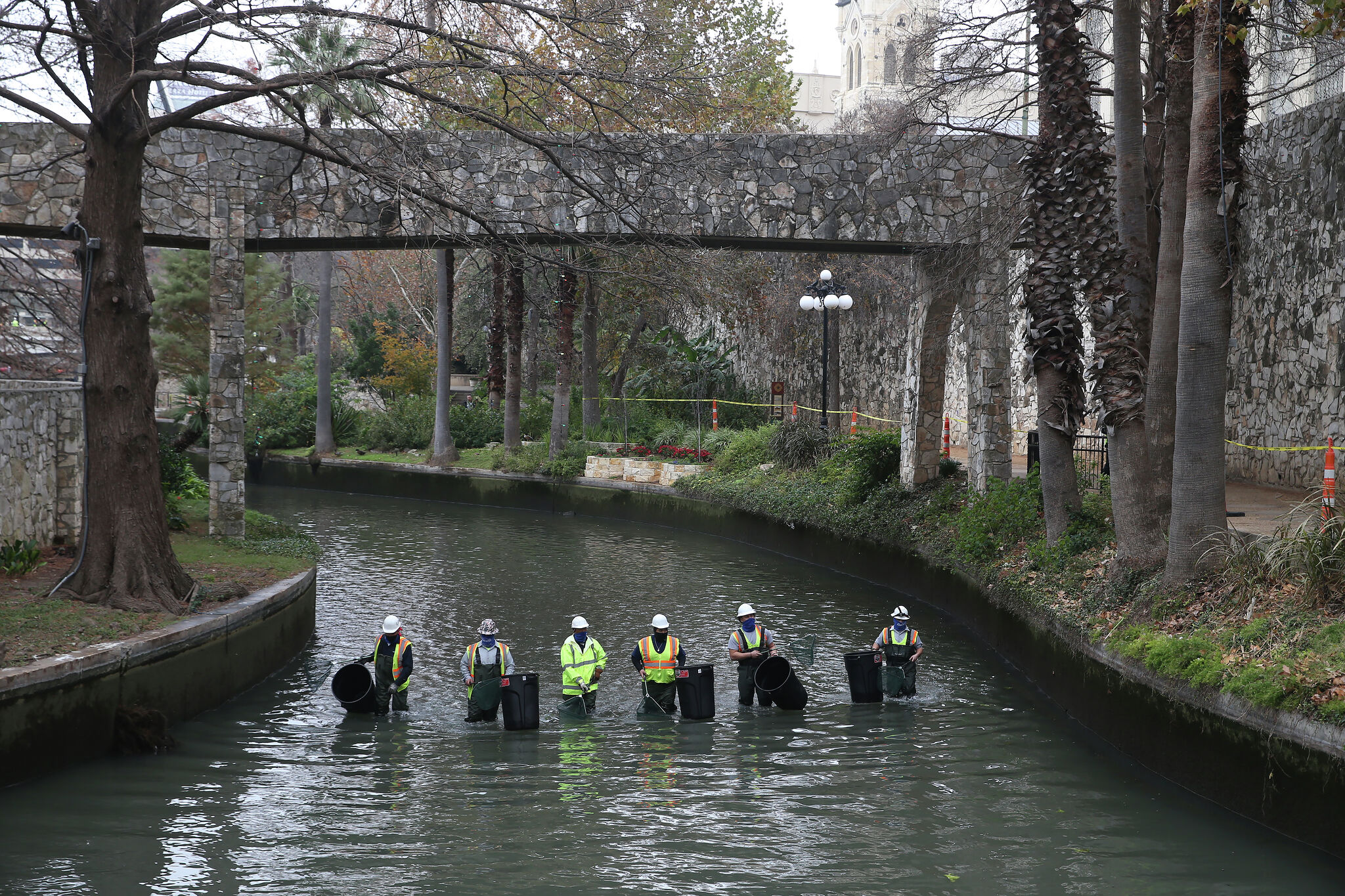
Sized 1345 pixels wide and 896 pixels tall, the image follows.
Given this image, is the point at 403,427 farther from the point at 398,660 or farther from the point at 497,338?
the point at 398,660

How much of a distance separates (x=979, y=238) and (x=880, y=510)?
498 cm

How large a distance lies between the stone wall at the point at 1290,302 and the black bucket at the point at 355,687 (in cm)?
1275

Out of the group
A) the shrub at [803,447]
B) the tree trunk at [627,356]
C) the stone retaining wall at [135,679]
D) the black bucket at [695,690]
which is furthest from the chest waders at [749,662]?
the tree trunk at [627,356]

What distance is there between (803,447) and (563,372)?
7912mm

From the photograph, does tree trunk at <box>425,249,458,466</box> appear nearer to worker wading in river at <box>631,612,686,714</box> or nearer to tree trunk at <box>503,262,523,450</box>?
tree trunk at <box>503,262,523,450</box>

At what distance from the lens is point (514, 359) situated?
30.2 metres

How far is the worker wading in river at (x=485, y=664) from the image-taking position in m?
11.1

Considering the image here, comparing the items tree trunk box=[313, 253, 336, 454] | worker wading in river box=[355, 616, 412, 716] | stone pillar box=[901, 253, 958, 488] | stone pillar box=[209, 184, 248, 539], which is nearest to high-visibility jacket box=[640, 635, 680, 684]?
worker wading in river box=[355, 616, 412, 716]

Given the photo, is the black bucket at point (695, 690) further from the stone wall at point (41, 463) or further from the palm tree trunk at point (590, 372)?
the palm tree trunk at point (590, 372)

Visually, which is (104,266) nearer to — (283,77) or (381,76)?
(283,77)

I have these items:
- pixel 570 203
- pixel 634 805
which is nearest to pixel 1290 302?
pixel 570 203

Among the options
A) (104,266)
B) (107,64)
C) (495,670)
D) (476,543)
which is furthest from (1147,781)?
(476,543)

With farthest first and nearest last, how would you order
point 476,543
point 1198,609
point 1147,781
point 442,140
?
1. point 476,543
2. point 442,140
3. point 1198,609
4. point 1147,781

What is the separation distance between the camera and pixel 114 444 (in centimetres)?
1210
